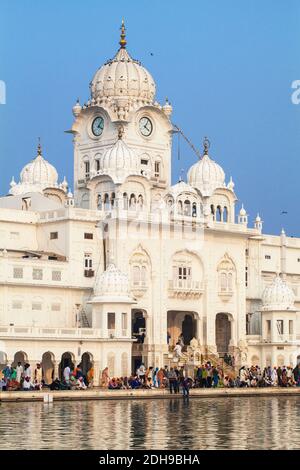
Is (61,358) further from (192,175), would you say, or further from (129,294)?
(192,175)

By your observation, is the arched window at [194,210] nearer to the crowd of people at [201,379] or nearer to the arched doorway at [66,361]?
the crowd of people at [201,379]

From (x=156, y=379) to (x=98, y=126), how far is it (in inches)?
848

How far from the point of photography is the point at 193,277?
67812mm

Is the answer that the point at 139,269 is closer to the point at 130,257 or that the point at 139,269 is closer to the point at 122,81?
the point at 130,257

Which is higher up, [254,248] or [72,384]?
[254,248]

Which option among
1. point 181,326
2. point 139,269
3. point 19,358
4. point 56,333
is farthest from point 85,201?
point 19,358

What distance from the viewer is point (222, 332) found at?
233ft

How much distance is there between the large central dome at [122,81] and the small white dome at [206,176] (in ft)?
15.6

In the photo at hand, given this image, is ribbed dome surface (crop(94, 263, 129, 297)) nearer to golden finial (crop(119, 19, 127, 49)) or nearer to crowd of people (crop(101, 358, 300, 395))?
crowd of people (crop(101, 358, 300, 395))

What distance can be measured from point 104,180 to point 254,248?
11150mm

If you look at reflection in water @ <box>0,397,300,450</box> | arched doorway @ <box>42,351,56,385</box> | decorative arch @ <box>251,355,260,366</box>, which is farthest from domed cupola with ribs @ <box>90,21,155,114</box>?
reflection in water @ <box>0,397,300,450</box>
